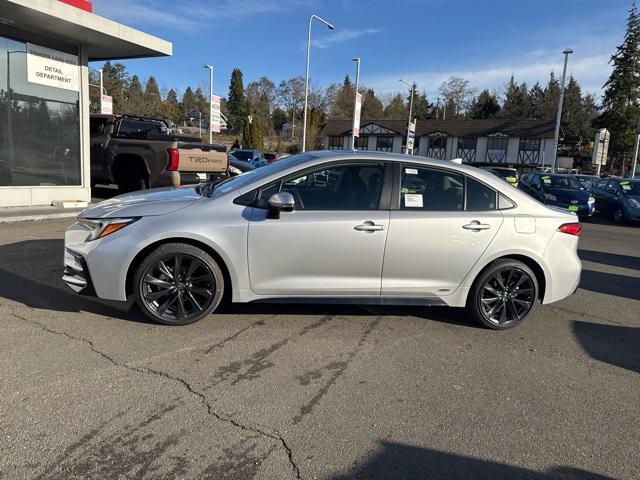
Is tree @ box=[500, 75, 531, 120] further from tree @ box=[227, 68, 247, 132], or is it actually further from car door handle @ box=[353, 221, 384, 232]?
car door handle @ box=[353, 221, 384, 232]

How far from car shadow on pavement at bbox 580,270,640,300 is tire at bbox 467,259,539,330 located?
2580 millimetres

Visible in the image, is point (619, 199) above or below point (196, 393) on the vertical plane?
above

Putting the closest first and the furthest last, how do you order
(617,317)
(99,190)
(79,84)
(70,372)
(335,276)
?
(70,372), (335,276), (617,317), (79,84), (99,190)

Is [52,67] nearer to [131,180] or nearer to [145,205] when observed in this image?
[131,180]

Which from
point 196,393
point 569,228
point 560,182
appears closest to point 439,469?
point 196,393

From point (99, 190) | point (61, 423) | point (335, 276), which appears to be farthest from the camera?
point (99, 190)

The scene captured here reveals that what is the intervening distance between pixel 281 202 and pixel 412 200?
4.24 ft

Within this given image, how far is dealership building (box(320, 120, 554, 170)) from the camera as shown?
5488 centimetres

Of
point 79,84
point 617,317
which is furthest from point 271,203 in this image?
point 79,84

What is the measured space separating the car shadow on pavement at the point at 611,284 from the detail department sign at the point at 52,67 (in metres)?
11.1

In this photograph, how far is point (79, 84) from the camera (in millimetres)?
11188

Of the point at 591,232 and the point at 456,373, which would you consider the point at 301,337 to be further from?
the point at 591,232

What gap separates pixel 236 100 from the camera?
102750 mm

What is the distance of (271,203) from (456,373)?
6.85ft
